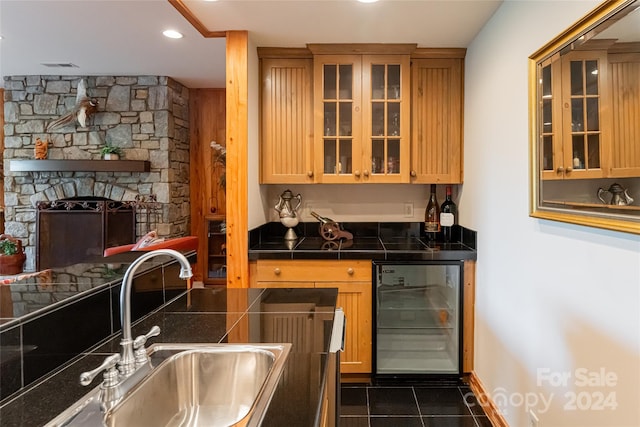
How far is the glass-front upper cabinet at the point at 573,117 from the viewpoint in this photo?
1.17 metres

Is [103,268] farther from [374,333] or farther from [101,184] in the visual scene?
[101,184]

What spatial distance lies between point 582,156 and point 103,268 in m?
1.75

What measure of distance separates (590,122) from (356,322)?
1.71m

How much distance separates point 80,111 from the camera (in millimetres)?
3891

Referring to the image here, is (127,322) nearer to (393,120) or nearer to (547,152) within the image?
(547,152)

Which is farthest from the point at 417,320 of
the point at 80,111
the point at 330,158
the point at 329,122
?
the point at 80,111

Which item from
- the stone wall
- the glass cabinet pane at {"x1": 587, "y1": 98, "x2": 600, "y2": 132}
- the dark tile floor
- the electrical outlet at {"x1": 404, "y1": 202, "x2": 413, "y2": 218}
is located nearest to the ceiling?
the stone wall

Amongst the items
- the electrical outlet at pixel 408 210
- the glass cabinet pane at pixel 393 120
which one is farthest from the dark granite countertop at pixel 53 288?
the electrical outlet at pixel 408 210

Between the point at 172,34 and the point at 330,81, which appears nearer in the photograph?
the point at 330,81

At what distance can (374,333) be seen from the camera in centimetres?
241

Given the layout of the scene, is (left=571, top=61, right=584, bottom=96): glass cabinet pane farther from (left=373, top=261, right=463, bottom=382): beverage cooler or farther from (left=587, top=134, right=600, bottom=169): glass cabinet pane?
(left=373, top=261, right=463, bottom=382): beverage cooler

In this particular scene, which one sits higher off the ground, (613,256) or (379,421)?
(613,256)

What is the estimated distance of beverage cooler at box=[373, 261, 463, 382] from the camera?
2.40m

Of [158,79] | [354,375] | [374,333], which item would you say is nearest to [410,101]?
[374,333]
